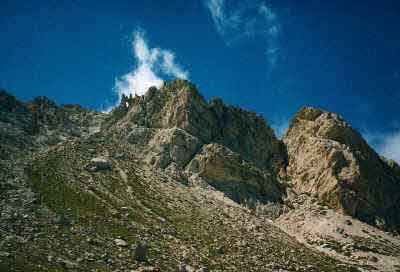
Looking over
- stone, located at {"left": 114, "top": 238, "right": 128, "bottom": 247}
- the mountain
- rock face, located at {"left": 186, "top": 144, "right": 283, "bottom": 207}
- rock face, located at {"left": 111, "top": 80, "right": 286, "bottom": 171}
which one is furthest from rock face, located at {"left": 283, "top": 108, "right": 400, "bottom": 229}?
stone, located at {"left": 114, "top": 238, "right": 128, "bottom": 247}

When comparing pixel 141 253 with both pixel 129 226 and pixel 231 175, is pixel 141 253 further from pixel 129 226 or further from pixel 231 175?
pixel 231 175

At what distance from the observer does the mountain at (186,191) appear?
170 feet

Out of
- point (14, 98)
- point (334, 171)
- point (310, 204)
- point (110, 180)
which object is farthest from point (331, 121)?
point (14, 98)

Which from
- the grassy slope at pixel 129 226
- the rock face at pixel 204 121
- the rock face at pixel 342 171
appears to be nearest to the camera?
the grassy slope at pixel 129 226

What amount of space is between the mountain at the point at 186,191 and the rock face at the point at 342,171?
31cm

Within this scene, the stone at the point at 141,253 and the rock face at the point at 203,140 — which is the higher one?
the rock face at the point at 203,140

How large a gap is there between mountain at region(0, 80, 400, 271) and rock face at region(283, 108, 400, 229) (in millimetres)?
311

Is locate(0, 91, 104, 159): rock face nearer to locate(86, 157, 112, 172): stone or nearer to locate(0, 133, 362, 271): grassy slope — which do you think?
locate(0, 133, 362, 271): grassy slope

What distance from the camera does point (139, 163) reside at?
314 feet

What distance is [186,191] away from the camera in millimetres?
87875

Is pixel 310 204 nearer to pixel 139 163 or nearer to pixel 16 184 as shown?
pixel 139 163

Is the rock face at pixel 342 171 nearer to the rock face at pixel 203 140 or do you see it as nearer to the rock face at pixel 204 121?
the rock face at pixel 203 140

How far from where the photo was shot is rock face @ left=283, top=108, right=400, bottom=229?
108m

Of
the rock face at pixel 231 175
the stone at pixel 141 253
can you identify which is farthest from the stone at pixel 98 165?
the stone at pixel 141 253
